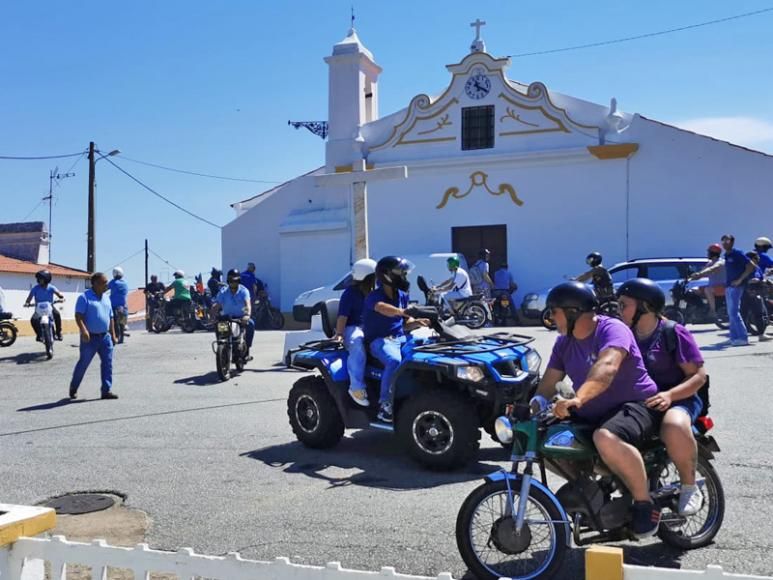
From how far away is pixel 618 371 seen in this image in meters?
4.41

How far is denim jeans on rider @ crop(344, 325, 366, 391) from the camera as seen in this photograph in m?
7.24

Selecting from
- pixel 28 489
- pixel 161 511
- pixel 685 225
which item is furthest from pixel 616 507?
pixel 685 225

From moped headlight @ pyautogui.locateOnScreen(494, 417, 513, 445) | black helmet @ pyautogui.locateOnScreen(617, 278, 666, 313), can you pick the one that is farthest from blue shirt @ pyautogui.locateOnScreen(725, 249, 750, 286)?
moped headlight @ pyautogui.locateOnScreen(494, 417, 513, 445)

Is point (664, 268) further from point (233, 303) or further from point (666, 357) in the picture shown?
point (666, 357)

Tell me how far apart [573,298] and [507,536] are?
1.30m

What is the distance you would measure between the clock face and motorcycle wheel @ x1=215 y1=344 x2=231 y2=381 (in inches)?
584

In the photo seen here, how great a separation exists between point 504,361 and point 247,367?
26.7ft

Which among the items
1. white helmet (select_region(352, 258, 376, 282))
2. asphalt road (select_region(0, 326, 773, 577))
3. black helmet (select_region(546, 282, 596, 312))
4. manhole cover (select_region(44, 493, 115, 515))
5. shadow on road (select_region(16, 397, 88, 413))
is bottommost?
manhole cover (select_region(44, 493, 115, 515))

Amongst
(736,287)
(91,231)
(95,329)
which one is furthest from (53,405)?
(91,231)

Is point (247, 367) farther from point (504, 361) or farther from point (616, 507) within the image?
point (616, 507)

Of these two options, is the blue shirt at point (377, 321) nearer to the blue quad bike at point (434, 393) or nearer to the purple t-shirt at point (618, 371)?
the blue quad bike at point (434, 393)

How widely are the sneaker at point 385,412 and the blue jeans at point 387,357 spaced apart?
0.04 meters

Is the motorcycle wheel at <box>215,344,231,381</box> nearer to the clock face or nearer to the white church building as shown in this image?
the white church building

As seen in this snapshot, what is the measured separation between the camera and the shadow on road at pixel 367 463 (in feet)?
21.1
